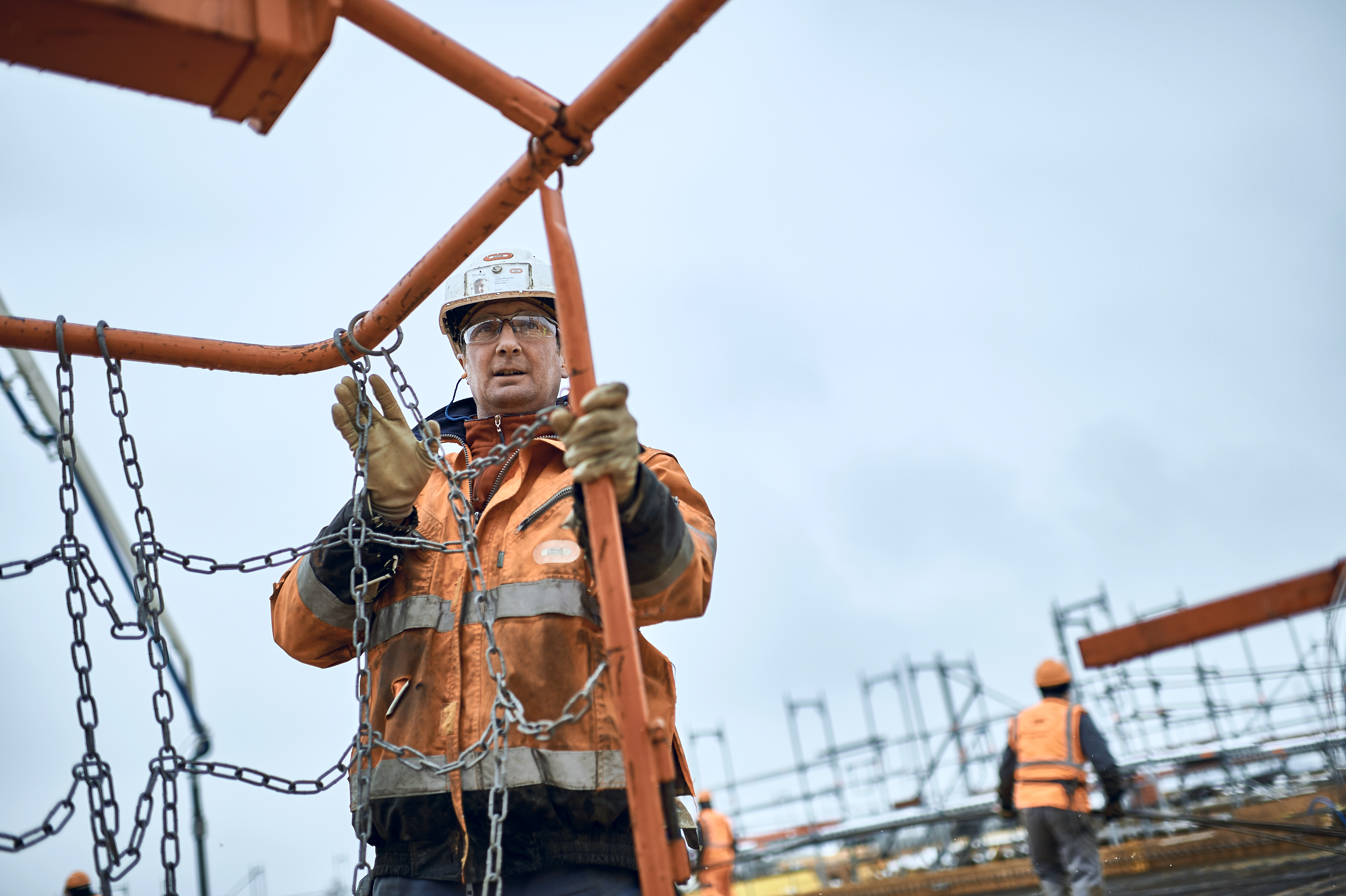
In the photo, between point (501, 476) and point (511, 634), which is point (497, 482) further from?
point (511, 634)

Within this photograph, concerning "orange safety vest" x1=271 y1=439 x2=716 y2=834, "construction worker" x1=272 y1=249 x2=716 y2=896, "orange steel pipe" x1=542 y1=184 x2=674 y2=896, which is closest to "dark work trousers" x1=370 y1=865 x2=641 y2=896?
"construction worker" x1=272 y1=249 x2=716 y2=896

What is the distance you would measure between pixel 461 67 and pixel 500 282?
1092mm

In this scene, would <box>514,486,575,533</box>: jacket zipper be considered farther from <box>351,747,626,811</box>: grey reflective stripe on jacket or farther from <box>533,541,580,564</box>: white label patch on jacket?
<box>351,747,626,811</box>: grey reflective stripe on jacket

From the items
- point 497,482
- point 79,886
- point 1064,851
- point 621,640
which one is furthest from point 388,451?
point 79,886

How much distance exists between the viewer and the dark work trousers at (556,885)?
2.17 m

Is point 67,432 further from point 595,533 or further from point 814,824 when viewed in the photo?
point 814,824

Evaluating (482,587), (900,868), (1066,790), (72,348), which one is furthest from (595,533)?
(900,868)

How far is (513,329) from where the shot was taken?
304 cm

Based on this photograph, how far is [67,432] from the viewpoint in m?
2.42

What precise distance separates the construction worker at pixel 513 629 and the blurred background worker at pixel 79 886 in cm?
636

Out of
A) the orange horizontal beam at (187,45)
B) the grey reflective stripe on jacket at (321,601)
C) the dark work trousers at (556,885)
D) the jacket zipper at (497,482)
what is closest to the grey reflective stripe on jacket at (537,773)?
the dark work trousers at (556,885)

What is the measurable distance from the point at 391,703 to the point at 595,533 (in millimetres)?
773

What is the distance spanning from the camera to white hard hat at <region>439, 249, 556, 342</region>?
10.1 feet

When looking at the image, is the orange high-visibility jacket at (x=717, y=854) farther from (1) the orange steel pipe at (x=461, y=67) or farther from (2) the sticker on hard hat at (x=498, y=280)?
(1) the orange steel pipe at (x=461, y=67)
